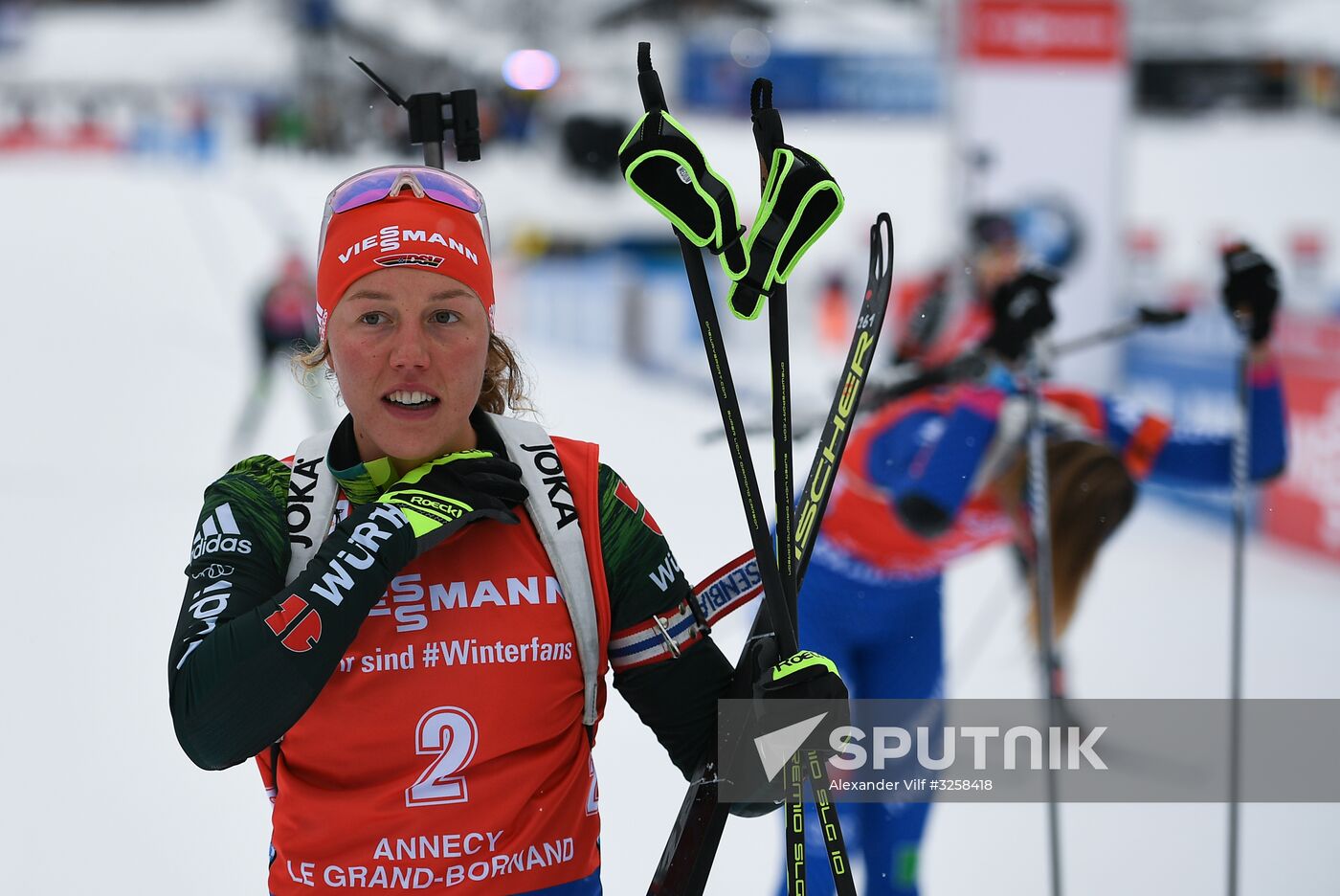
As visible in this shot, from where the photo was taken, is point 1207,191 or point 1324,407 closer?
point 1324,407

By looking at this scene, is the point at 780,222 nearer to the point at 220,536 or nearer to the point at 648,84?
the point at 648,84

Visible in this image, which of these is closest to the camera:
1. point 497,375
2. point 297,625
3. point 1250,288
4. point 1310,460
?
→ point 297,625

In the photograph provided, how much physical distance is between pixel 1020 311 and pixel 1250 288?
50cm

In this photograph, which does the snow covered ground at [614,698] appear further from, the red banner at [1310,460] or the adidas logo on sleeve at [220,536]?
the adidas logo on sleeve at [220,536]

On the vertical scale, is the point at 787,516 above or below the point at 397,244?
below

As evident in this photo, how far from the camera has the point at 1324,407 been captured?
23.4 feet

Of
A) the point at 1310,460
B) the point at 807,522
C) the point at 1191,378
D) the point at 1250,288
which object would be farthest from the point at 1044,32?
the point at 807,522

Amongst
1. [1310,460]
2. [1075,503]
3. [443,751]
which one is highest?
[1310,460]

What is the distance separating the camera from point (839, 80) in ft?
30.1

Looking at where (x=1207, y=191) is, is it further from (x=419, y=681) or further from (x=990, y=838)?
(x=419, y=681)

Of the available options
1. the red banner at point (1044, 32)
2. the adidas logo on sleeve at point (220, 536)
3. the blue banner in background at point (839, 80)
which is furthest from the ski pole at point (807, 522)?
the red banner at point (1044, 32)

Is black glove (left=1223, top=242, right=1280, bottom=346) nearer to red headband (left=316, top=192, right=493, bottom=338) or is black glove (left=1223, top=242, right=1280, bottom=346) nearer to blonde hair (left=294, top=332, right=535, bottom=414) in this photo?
blonde hair (left=294, top=332, right=535, bottom=414)

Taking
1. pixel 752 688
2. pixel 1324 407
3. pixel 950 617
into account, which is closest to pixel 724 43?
pixel 1324 407

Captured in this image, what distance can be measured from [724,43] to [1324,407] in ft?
38.9
